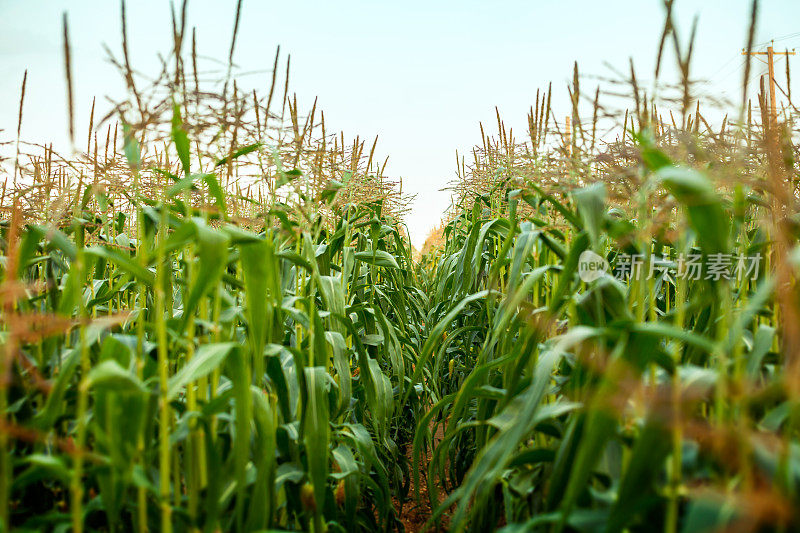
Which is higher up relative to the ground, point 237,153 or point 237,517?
point 237,153

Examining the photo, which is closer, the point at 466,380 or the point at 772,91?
the point at 466,380

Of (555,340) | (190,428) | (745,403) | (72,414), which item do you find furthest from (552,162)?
(72,414)

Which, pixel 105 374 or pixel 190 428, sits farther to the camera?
pixel 190 428

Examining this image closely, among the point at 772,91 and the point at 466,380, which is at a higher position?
the point at 772,91

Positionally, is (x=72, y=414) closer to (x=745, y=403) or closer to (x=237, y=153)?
(x=237, y=153)

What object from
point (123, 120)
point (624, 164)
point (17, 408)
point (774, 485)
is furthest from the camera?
point (624, 164)

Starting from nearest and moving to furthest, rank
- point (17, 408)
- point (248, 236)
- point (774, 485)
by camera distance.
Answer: point (774, 485) → point (248, 236) → point (17, 408)

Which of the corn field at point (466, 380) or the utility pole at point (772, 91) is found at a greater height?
the utility pole at point (772, 91)

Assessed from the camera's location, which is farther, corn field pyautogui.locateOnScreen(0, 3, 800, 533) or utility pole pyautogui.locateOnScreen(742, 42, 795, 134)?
utility pole pyautogui.locateOnScreen(742, 42, 795, 134)

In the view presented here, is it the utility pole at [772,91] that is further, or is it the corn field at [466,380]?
the utility pole at [772,91]

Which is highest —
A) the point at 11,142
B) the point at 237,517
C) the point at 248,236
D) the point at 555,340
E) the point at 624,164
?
the point at 11,142

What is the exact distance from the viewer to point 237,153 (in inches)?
53.7

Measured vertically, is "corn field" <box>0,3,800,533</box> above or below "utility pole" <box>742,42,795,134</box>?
below

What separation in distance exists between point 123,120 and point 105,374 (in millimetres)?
752
